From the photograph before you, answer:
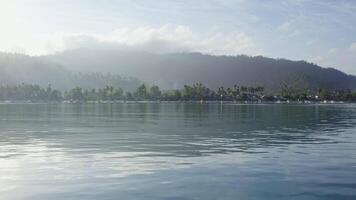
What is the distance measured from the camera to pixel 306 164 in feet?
133

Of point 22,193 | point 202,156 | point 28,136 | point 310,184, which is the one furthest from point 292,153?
point 28,136

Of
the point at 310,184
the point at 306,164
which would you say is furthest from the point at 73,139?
the point at 310,184

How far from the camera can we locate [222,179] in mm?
33469

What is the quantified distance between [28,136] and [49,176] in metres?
36.6

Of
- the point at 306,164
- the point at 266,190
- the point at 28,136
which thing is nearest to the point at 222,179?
the point at 266,190

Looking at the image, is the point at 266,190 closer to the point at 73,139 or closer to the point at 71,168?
the point at 71,168

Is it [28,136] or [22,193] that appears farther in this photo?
[28,136]

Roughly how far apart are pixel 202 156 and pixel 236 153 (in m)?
3.89

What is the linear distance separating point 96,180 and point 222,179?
26.2 feet

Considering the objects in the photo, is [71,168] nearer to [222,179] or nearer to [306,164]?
[222,179]

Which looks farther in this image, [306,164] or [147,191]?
[306,164]

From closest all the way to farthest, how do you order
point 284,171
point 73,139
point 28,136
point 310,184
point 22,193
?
1. point 22,193
2. point 310,184
3. point 284,171
4. point 73,139
5. point 28,136

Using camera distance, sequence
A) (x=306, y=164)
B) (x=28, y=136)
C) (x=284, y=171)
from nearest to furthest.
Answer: (x=284, y=171) → (x=306, y=164) → (x=28, y=136)

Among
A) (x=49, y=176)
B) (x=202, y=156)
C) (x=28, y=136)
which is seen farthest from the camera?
(x=28, y=136)
